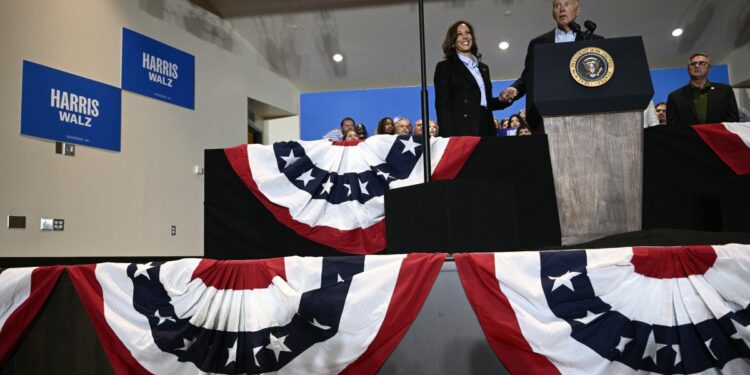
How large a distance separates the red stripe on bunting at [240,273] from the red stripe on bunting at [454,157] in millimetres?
1000

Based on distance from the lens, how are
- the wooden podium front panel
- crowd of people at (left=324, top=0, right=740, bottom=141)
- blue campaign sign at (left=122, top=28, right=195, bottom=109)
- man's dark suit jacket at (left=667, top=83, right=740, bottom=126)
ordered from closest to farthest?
1. the wooden podium front panel
2. crowd of people at (left=324, top=0, right=740, bottom=141)
3. man's dark suit jacket at (left=667, top=83, right=740, bottom=126)
4. blue campaign sign at (left=122, top=28, right=195, bottom=109)

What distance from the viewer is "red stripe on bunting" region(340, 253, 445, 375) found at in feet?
6.57

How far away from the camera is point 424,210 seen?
2.23 meters

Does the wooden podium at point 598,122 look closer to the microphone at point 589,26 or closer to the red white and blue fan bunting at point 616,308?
the microphone at point 589,26

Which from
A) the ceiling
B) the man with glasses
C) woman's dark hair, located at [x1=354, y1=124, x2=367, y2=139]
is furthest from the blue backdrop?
the man with glasses

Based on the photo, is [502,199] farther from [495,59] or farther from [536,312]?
[495,59]

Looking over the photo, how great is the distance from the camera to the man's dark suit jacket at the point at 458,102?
3594mm

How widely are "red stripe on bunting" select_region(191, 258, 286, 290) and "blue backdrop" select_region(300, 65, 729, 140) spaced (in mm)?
7558

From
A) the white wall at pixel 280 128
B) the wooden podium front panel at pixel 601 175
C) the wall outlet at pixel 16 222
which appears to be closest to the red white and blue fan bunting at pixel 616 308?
the wooden podium front panel at pixel 601 175

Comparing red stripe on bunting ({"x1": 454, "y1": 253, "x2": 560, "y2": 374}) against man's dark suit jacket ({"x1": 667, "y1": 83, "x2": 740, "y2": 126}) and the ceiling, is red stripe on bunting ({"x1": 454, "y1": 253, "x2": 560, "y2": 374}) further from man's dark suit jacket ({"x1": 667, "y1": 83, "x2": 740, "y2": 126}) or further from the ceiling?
the ceiling

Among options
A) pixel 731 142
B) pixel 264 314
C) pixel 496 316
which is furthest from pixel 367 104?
pixel 496 316

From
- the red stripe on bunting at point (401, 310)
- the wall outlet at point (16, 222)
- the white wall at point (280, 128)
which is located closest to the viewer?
the red stripe on bunting at point (401, 310)

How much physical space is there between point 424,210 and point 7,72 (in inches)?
178

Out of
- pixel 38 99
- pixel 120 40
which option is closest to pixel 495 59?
pixel 120 40
